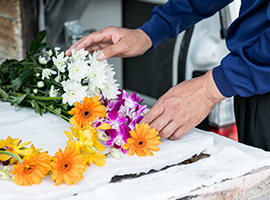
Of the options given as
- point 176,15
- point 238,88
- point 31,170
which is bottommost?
point 31,170

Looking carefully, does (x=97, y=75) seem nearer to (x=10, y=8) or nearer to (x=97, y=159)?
(x=97, y=159)

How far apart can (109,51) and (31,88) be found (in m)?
0.28

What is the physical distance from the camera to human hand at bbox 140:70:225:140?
99 centimetres

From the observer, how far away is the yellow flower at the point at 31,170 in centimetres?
75

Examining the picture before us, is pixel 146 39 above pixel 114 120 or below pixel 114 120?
above

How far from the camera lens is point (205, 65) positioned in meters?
2.19

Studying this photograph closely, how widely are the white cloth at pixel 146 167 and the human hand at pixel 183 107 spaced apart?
0.04 m

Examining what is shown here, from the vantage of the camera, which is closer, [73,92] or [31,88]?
[73,92]

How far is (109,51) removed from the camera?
3.80 feet

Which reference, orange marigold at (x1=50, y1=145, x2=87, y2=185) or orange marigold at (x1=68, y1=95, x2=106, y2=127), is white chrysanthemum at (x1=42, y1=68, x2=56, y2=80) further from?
orange marigold at (x1=50, y1=145, x2=87, y2=185)

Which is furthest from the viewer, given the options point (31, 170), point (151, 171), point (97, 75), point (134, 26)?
point (134, 26)

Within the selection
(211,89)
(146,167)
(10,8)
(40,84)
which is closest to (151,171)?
(146,167)

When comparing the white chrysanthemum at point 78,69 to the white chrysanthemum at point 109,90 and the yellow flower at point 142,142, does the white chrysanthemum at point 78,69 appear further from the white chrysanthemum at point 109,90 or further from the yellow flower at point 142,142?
the yellow flower at point 142,142

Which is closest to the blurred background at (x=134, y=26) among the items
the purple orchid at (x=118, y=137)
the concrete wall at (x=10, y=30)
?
the concrete wall at (x=10, y=30)
